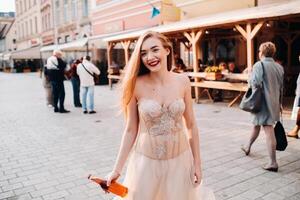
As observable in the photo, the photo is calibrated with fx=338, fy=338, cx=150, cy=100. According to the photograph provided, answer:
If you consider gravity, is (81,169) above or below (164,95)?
below

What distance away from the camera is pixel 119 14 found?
68.9ft

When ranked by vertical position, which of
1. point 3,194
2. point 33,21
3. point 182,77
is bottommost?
point 3,194

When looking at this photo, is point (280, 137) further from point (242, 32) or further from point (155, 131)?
point (242, 32)

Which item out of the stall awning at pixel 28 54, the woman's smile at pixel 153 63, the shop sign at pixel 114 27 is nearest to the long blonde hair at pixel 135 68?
the woman's smile at pixel 153 63

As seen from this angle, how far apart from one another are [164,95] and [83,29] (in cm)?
2627

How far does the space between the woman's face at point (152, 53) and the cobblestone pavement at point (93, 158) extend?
2115 mm

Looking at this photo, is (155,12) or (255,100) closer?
(255,100)

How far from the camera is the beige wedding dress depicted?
2205mm

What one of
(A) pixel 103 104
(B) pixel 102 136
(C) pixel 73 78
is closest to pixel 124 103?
(B) pixel 102 136

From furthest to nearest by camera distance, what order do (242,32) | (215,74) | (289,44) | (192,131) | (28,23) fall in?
1. (28,23)
2. (289,44)
3. (215,74)
4. (242,32)
5. (192,131)

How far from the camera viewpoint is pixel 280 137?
4527 millimetres

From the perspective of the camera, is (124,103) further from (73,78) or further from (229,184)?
(73,78)

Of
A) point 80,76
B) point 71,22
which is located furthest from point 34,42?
point 80,76

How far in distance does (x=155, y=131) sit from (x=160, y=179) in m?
0.32
